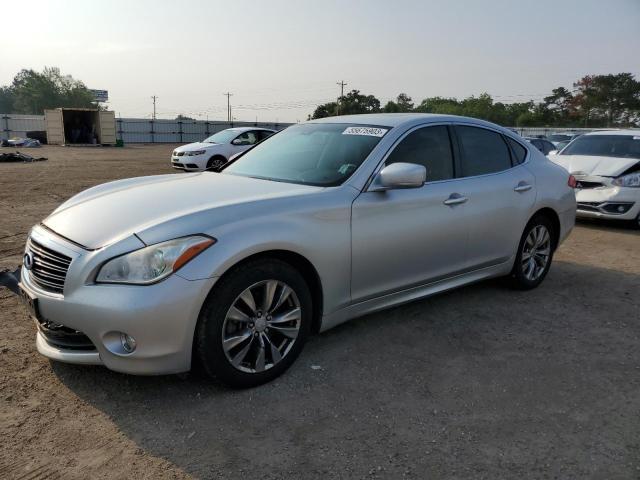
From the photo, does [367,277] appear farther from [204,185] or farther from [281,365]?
[204,185]

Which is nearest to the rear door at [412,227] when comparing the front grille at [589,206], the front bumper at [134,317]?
the front bumper at [134,317]

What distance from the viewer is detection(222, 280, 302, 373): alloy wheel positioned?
297cm

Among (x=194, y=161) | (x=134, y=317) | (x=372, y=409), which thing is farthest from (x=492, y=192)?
(x=194, y=161)

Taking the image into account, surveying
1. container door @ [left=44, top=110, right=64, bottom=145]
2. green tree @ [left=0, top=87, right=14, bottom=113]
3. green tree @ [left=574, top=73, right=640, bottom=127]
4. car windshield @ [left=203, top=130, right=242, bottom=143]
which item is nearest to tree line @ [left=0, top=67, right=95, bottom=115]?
green tree @ [left=0, top=87, right=14, bottom=113]

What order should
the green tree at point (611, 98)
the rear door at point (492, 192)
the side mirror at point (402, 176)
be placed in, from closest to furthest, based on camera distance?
the side mirror at point (402, 176) < the rear door at point (492, 192) < the green tree at point (611, 98)

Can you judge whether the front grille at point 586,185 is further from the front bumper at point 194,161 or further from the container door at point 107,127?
the container door at point 107,127

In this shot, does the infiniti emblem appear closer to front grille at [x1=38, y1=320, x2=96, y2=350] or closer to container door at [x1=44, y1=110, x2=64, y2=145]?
front grille at [x1=38, y1=320, x2=96, y2=350]

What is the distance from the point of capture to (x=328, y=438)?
267 cm

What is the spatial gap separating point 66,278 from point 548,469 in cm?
257

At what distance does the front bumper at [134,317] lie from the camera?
2658 millimetres

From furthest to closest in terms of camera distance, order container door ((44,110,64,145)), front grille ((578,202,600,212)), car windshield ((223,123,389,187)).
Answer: container door ((44,110,64,145))
front grille ((578,202,600,212))
car windshield ((223,123,389,187))

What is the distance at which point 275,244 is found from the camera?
119 inches

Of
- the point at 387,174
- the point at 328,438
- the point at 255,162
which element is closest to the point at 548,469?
the point at 328,438

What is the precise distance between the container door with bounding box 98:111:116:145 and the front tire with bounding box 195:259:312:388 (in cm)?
3938
